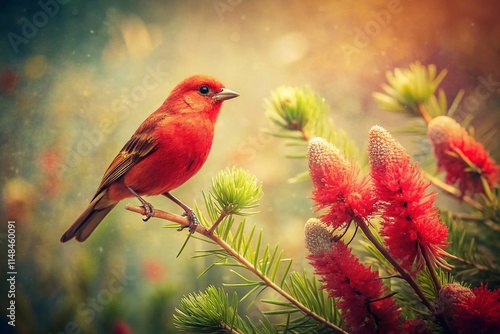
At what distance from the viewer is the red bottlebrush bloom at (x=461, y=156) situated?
2.89 feet

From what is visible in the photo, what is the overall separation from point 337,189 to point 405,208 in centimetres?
9

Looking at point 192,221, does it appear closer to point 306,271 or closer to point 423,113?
point 306,271

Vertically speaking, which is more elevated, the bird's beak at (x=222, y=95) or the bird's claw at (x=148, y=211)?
the bird's beak at (x=222, y=95)

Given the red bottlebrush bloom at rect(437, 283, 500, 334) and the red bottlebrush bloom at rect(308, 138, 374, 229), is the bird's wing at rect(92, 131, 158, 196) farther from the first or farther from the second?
the red bottlebrush bloom at rect(437, 283, 500, 334)

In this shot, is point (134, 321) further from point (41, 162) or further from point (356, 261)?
point (356, 261)

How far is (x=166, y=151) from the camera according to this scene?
3.24 ft

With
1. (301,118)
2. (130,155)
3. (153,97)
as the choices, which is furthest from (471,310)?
(153,97)

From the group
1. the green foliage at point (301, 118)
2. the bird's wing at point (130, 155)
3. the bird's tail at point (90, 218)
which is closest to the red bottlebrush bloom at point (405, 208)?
the green foliage at point (301, 118)

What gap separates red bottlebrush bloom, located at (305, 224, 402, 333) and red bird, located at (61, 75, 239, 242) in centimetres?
34

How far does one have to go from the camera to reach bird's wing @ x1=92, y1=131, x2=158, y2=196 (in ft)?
3.31

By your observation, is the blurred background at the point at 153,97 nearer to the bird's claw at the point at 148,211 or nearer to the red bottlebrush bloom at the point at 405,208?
the bird's claw at the point at 148,211

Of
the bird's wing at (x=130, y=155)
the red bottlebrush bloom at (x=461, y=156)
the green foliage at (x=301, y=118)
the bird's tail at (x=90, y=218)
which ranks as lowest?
the bird's tail at (x=90, y=218)

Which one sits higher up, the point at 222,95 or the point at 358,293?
the point at 222,95

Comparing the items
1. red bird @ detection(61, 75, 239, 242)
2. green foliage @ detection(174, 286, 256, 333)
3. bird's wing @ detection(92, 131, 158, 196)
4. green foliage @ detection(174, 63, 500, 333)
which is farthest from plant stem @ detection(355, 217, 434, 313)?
bird's wing @ detection(92, 131, 158, 196)
